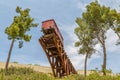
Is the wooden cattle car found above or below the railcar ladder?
above

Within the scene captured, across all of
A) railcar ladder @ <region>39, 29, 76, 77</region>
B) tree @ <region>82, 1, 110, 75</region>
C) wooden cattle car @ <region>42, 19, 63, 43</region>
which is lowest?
railcar ladder @ <region>39, 29, 76, 77</region>

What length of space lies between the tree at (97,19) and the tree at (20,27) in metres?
10.5

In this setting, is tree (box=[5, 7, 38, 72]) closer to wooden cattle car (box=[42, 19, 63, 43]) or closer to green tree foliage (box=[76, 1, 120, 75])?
wooden cattle car (box=[42, 19, 63, 43])

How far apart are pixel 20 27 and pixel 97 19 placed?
13566mm

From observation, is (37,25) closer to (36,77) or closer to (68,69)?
(68,69)

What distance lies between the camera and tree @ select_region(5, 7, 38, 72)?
135 feet

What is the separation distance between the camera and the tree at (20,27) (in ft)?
135

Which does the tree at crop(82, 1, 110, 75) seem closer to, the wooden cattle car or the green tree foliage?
the green tree foliage

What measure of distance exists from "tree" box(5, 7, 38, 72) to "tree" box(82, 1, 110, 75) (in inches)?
413

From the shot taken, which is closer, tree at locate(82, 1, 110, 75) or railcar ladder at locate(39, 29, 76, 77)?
railcar ladder at locate(39, 29, 76, 77)

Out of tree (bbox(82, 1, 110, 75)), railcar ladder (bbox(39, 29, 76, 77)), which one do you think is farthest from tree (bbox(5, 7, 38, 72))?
tree (bbox(82, 1, 110, 75))

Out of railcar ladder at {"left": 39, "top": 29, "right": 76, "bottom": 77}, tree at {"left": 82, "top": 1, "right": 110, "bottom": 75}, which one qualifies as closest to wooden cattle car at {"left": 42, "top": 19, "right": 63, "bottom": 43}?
railcar ladder at {"left": 39, "top": 29, "right": 76, "bottom": 77}

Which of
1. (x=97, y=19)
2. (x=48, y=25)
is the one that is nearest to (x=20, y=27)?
(x=48, y=25)

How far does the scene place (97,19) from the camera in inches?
1948
